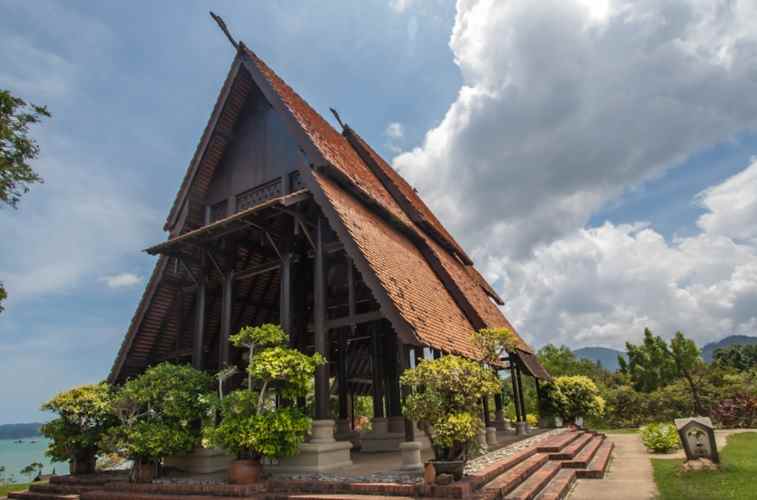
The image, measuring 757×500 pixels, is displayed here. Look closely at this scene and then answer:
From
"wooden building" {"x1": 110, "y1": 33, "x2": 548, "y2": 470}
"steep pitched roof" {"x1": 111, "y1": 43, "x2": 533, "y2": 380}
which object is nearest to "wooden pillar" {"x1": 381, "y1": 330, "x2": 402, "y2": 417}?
"wooden building" {"x1": 110, "y1": 33, "x2": 548, "y2": 470}

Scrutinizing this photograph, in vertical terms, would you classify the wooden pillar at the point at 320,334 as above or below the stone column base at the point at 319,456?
above

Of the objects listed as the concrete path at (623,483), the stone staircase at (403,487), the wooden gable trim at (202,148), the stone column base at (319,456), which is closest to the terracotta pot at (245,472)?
the stone staircase at (403,487)

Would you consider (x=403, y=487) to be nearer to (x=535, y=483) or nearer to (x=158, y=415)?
(x=535, y=483)

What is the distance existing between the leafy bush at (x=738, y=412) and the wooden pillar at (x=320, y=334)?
21968 mm

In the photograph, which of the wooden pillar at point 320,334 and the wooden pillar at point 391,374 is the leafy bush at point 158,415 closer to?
the wooden pillar at point 320,334

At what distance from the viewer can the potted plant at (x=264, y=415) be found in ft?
23.0

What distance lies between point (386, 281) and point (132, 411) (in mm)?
5389

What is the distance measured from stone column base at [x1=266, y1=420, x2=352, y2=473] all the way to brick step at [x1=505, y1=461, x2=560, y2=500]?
9.37ft

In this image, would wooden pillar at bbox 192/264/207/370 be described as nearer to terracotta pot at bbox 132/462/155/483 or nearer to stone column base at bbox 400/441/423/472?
terracotta pot at bbox 132/462/155/483

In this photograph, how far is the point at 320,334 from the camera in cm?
845

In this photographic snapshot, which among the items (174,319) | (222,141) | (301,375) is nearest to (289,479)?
(301,375)

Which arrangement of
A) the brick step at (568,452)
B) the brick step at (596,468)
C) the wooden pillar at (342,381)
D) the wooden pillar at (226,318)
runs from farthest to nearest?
1. the wooden pillar at (342,381)
2. the wooden pillar at (226,318)
3. the brick step at (568,452)
4. the brick step at (596,468)

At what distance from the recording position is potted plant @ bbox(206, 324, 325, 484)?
276 inches

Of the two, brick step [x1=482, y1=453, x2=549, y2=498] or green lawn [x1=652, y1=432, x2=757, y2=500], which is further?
green lawn [x1=652, y1=432, x2=757, y2=500]
